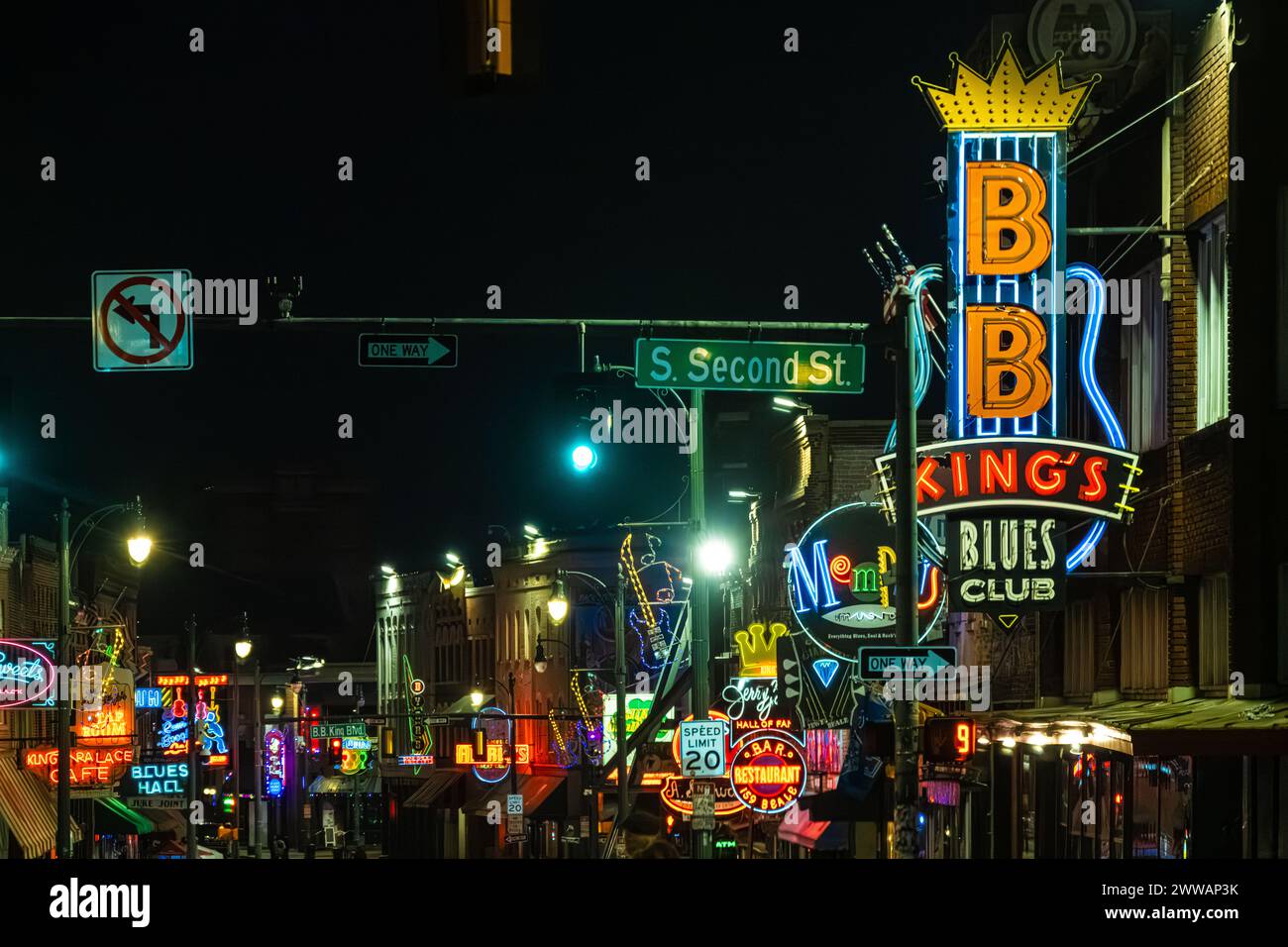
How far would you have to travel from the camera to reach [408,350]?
1977 cm

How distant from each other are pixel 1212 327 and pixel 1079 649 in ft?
26.7

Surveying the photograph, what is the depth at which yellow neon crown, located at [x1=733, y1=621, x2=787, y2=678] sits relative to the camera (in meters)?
46.1

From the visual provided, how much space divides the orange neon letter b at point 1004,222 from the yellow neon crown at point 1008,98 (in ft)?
2.17

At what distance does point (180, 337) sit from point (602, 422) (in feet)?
16.7

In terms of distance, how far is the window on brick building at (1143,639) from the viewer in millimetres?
27234

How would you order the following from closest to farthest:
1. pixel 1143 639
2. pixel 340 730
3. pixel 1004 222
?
pixel 1004 222 → pixel 1143 639 → pixel 340 730

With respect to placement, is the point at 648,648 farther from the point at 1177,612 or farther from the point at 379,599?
the point at 379,599

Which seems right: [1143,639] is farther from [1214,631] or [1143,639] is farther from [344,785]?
[344,785]

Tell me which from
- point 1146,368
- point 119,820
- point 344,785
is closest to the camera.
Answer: point 1146,368

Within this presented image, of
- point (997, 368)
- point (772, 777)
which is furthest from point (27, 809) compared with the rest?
point (997, 368)

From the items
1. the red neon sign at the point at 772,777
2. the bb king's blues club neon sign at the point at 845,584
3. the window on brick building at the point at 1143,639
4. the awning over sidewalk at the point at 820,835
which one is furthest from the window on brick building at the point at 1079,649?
the awning over sidewalk at the point at 820,835

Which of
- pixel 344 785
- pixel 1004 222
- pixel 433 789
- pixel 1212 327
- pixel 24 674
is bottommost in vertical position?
pixel 344 785

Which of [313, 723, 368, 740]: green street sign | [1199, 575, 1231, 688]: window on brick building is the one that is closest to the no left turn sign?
[1199, 575, 1231, 688]: window on brick building
